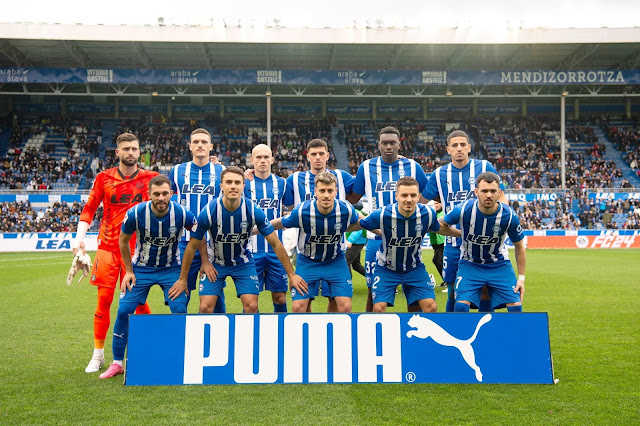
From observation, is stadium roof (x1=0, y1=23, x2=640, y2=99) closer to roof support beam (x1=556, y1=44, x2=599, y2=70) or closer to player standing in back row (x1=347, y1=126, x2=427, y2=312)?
roof support beam (x1=556, y1=44, x2=599, y2=70)

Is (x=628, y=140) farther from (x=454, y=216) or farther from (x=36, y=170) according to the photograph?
(x=454, y=216)

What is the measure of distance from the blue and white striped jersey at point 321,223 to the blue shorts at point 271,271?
63cm

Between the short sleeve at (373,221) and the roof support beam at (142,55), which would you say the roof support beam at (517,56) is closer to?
the roof support beam at (142,55)

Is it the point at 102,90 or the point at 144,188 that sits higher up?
the point at 102,90

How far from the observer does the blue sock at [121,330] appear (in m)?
5.01

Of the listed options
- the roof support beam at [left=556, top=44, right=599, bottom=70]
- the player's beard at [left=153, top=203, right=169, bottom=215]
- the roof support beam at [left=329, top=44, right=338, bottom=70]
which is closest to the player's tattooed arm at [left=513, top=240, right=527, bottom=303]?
the player's beard at [left=153, top=203, right=169, bottom=215]

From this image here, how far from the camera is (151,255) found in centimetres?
512

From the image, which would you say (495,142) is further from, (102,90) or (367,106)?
(102,90)

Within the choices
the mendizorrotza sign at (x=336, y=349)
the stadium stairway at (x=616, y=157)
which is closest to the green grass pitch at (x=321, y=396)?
the mendizorrotza sign at (x=336, y=349)

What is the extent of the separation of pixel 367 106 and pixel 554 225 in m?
14.4

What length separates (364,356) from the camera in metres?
4.36

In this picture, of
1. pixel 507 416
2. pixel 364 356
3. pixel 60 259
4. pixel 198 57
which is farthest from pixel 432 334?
pixel 198 57

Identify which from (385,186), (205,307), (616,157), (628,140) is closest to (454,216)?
(385,186)

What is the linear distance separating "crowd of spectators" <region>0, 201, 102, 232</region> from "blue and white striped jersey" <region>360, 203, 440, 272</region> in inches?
837
